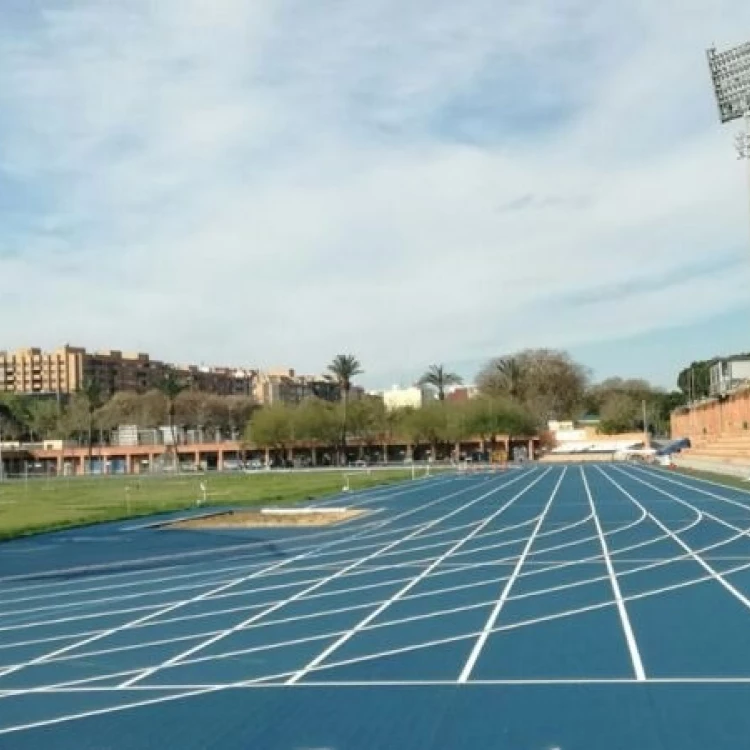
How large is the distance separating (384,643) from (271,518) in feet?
60.2

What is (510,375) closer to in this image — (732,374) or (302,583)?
(732,374)

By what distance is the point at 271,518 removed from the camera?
29.1 metres

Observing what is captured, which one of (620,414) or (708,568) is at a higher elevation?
(620,414)

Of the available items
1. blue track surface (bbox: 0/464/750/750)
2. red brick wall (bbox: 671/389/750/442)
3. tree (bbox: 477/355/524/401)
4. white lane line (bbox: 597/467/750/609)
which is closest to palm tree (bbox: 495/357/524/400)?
tree (bbox: 477/355/524/401)

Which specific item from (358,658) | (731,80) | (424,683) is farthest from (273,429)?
(424,683)

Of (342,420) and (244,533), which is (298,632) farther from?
(342,420)

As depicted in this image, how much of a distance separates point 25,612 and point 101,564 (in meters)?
5.79

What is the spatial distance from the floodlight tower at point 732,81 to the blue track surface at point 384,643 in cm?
3066

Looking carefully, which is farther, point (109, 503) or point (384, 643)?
point (109, 503)

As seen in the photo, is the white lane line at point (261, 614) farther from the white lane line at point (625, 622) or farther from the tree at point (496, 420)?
the tree at point (496, 420)

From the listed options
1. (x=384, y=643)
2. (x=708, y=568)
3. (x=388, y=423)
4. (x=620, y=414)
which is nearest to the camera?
(x=384, y=643)

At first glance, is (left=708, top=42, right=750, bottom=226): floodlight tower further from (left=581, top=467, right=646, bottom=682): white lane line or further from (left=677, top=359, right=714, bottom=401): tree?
(left=677, top=359, right=714, bottom=401): tree

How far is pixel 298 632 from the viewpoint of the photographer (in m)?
11.7

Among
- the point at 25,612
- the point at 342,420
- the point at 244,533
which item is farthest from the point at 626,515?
the point at 342,420
